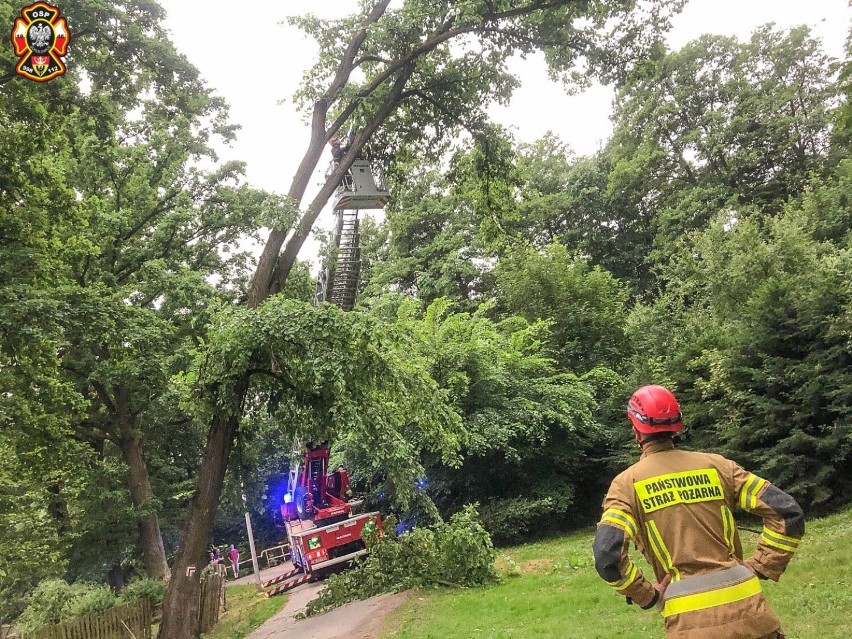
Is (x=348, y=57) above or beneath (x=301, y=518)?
above

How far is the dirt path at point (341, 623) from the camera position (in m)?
8.81

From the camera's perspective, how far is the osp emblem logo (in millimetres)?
7273

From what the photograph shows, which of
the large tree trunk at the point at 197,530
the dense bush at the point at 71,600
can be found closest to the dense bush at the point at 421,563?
the large tree trunk at the point at 197,530

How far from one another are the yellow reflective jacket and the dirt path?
6910 millimetres

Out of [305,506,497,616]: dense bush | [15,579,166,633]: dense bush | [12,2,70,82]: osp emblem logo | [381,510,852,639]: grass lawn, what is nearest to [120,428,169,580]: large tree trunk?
[15,579,166,633]: dense bush

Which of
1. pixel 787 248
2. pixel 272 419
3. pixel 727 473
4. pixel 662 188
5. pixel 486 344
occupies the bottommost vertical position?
pixel 727 473

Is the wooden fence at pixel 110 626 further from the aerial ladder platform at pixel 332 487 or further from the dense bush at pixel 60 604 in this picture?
the aerial ladder platform at pixel 332 487

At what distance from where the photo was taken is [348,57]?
10.0 meters

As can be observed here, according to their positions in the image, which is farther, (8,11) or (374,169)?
(374,169)

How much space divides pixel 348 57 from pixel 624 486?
9490 millimetres

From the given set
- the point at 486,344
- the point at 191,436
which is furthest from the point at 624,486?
the point at 191,436

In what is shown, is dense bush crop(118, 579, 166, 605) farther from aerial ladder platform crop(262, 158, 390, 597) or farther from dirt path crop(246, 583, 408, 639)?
aerial ladder platform crop(262, 158, 390, 597)

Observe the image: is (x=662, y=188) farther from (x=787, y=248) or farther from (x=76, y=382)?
(x=76, y=382)

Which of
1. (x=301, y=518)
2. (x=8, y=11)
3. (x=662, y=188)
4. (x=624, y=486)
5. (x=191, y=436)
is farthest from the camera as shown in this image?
(x=662, y=188)
